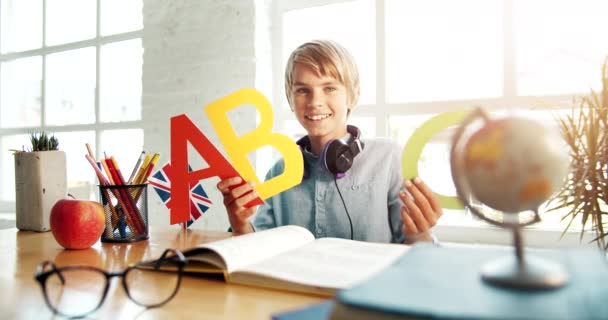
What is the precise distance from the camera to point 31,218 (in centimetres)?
137

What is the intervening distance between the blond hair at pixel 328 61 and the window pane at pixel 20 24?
3.35 meters

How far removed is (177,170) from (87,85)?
2.85m

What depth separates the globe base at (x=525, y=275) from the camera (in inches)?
16.9

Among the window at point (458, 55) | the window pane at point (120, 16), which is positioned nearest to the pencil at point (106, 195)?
the window at point (458, 55)

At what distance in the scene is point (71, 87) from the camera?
367 cm

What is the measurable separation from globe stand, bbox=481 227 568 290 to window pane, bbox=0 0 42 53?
169 inches

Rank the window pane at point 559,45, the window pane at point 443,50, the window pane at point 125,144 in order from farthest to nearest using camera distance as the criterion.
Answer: the window pane at point 125,144 → the window pane at point 443,50 → the window pane at point 559,45

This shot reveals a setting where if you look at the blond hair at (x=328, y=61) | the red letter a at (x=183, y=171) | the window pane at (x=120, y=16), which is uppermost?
the window pane at (x=120, y=16)

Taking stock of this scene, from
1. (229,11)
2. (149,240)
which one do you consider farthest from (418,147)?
(229,11)

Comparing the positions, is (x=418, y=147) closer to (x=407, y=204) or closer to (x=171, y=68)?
(x=407, y=204)

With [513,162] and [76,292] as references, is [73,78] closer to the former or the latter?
[76,292]

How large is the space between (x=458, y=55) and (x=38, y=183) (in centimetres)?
192

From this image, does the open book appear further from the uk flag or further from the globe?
the uk flag

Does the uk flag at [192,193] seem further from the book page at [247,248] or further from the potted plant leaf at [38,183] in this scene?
the book page at [247,248]
